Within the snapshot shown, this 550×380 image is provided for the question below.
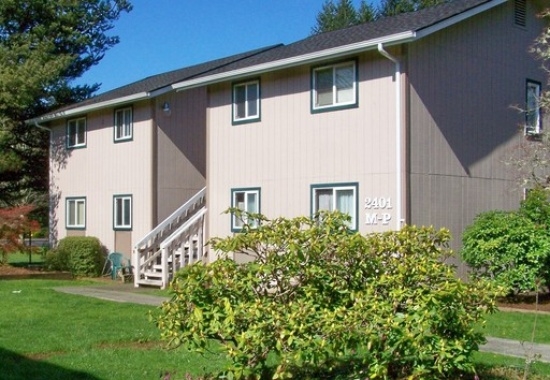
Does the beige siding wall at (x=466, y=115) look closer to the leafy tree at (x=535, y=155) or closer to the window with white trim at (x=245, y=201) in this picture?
the leafy tree at (x=535, y=155)

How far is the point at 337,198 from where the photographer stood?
678 inches

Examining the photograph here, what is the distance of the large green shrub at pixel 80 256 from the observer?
23438mm

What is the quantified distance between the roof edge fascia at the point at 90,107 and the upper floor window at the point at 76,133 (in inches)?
16.8

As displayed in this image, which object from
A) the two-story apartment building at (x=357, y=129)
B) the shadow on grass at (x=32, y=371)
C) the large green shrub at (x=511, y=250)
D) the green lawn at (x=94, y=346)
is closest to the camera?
the shadow on grass at (x=32, y=371)

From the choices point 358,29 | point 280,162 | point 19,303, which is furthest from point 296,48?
point 19,303

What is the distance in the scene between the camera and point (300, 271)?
23.3ft

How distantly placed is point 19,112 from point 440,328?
2415cm

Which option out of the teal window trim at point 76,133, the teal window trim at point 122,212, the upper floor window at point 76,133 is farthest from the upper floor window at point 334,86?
the upper floor window at point 76,133

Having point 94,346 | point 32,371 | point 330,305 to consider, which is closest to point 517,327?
point 330,305

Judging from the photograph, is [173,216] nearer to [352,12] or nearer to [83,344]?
Answer: [83,344]

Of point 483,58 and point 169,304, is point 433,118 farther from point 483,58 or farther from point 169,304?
point 169,304

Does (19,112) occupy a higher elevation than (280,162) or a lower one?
higher

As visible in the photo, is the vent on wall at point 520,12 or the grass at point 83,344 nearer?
the grass at point 83,344

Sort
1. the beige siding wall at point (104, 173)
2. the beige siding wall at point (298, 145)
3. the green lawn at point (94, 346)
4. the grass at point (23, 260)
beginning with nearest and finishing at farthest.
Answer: the green lawn at point (94, 346) → the beige siding wall at point (298, 145) → the beige siding wall at point (104, 173) → the grass at point (23, 260)
